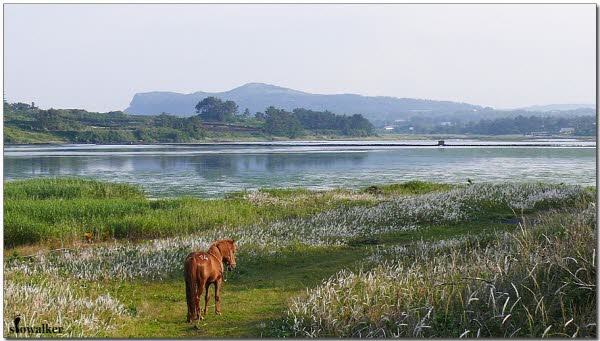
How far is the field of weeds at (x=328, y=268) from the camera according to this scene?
7746 mm

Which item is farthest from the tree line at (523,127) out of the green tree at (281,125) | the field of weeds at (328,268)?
the field of weeds at (328,268)

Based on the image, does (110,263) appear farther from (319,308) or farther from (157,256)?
(319,308)

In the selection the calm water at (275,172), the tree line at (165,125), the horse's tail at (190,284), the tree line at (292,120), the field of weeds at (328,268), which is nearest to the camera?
the field of weeds at (328,268)

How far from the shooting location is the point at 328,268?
1470cm

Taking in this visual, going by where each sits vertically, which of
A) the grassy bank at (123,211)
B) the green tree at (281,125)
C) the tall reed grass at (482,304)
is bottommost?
the grassy bank at (123,211)

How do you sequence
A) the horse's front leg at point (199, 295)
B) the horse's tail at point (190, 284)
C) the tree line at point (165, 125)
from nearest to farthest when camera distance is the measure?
1. the horse's tail at point (190, 284)
2. the horse's front leg at point (199, 295)
3. the tree line at point (165, 125)

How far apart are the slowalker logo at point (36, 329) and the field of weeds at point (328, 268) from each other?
126 mm

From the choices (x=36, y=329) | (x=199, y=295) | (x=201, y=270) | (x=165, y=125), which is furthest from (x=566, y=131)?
(x=36, y=329)

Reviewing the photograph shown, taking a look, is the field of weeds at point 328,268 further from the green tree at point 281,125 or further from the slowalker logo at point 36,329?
the green tree at point 281,125

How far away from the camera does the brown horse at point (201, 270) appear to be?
8398 millimetres

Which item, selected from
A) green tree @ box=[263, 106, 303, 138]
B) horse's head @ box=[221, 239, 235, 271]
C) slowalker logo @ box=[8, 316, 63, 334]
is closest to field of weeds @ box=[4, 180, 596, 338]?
slowalker logo @ box=[8, 316, 63, 334]

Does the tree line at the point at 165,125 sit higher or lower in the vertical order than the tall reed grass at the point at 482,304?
higher

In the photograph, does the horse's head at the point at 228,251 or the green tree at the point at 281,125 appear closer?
the horse's head at the point at 228,251

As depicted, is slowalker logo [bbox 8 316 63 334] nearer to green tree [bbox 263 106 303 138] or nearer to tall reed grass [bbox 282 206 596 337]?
tall reed grass [bbox 282 206 596 337]
